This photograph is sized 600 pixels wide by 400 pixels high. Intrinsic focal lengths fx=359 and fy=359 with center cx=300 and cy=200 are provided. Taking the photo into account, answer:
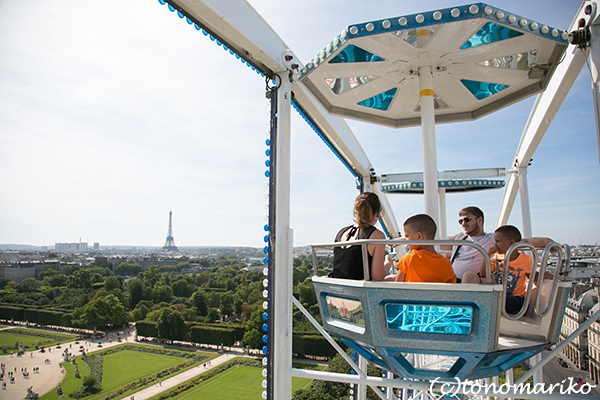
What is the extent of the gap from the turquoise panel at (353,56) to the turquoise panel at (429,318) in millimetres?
1910

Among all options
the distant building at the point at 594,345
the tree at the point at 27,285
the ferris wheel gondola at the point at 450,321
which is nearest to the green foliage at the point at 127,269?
the tree at the point at 27,285

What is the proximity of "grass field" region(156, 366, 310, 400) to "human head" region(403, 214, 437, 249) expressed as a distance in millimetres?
23285

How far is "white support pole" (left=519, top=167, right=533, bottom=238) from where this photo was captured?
249 inches

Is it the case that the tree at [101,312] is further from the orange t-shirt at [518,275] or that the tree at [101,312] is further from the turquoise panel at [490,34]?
the turquoise panel at [490,34]

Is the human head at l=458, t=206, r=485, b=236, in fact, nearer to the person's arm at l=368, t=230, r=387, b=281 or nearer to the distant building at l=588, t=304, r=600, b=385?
the person's arm at l=368, t=230, r=387, b=281

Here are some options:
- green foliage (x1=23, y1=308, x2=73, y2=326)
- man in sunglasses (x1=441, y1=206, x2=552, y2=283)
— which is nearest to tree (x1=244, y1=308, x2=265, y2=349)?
green foliage (x1=23, y1=308, x2=73, y2=326)

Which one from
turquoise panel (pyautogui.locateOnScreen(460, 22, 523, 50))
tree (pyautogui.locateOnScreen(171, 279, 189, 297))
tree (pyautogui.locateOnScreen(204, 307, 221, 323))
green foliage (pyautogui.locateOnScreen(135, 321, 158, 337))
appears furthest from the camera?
tree (pyautogui.locateOnScreen(171, 279, 189, 297))

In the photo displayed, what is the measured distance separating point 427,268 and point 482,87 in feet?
8.98

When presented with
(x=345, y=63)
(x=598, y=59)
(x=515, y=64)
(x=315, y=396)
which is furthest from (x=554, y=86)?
(x=315, y=396)

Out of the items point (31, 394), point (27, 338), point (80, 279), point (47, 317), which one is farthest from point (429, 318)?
point (80, 279)

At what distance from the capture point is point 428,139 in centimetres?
327

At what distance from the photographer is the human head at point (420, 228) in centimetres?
205

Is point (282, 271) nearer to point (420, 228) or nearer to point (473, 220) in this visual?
point (420, 228)

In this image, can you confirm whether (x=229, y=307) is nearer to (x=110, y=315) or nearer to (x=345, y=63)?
(x=110, y=315)
